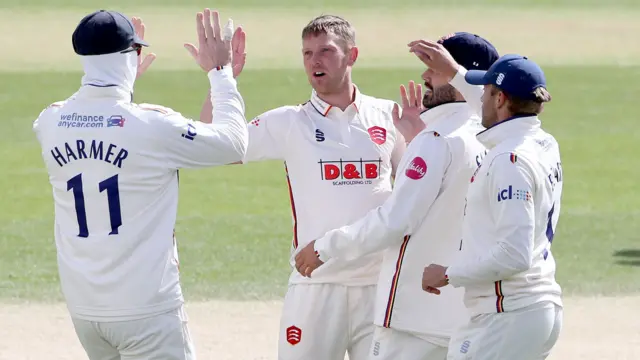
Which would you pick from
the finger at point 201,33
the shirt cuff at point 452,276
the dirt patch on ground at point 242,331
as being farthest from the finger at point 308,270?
the dirt patch on ground at point 242,331

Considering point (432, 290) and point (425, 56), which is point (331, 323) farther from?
point (425, 56)

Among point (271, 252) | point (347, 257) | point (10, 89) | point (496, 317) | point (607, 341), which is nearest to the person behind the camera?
point (496, 317)

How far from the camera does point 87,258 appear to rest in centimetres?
519

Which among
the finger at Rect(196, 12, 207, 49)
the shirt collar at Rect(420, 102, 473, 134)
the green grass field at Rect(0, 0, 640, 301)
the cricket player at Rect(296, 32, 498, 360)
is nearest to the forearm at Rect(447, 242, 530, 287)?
the cricket player at Rect(296, 32, 498, 360)

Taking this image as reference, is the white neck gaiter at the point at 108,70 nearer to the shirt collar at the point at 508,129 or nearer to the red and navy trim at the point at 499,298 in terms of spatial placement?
the shirt collar at the point at 508,129

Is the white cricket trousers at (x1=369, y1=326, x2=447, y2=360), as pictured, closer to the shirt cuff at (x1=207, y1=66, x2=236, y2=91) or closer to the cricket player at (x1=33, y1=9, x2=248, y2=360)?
the cricket player at (x1=33, y1=9, x2=248, y2=360)

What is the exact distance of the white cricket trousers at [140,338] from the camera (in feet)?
16.9

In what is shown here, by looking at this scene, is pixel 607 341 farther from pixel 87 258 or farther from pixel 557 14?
pixel 557 14

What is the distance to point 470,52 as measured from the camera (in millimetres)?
5773

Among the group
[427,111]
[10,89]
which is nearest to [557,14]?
[10,89]

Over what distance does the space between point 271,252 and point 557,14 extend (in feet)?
110

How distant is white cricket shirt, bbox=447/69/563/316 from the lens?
496 cm

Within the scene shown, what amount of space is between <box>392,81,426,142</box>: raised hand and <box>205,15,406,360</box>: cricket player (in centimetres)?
16

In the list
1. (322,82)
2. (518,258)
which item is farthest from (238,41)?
(518,258)
